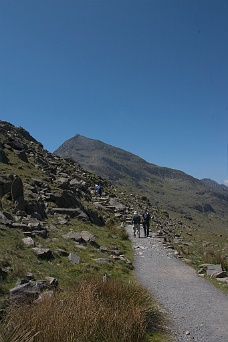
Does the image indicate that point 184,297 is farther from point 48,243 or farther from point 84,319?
point 48,243

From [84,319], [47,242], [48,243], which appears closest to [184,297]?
[84,319]

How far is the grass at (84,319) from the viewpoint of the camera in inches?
279

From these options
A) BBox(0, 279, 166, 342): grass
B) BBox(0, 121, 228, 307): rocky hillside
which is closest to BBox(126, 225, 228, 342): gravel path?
BBox(0, 279, 166, 342): grass

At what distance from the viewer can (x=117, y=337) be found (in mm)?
7844

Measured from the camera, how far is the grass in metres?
7.09

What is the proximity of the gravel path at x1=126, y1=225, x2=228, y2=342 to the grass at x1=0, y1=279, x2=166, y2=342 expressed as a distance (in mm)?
1033

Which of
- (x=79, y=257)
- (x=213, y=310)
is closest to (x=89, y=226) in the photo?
(x=79, y=257)

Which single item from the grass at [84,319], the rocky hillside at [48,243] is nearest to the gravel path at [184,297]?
the grass at [84,319]

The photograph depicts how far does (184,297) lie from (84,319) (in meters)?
6.85

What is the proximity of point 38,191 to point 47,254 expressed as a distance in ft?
51.4

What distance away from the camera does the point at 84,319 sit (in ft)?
25.6

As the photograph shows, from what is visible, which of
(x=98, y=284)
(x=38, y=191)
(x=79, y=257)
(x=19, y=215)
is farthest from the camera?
(x=38, y=191)

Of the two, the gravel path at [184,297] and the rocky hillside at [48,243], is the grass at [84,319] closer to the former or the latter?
the gravel path at [184,297]

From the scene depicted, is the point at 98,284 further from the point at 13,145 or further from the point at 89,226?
the point at 13,145
